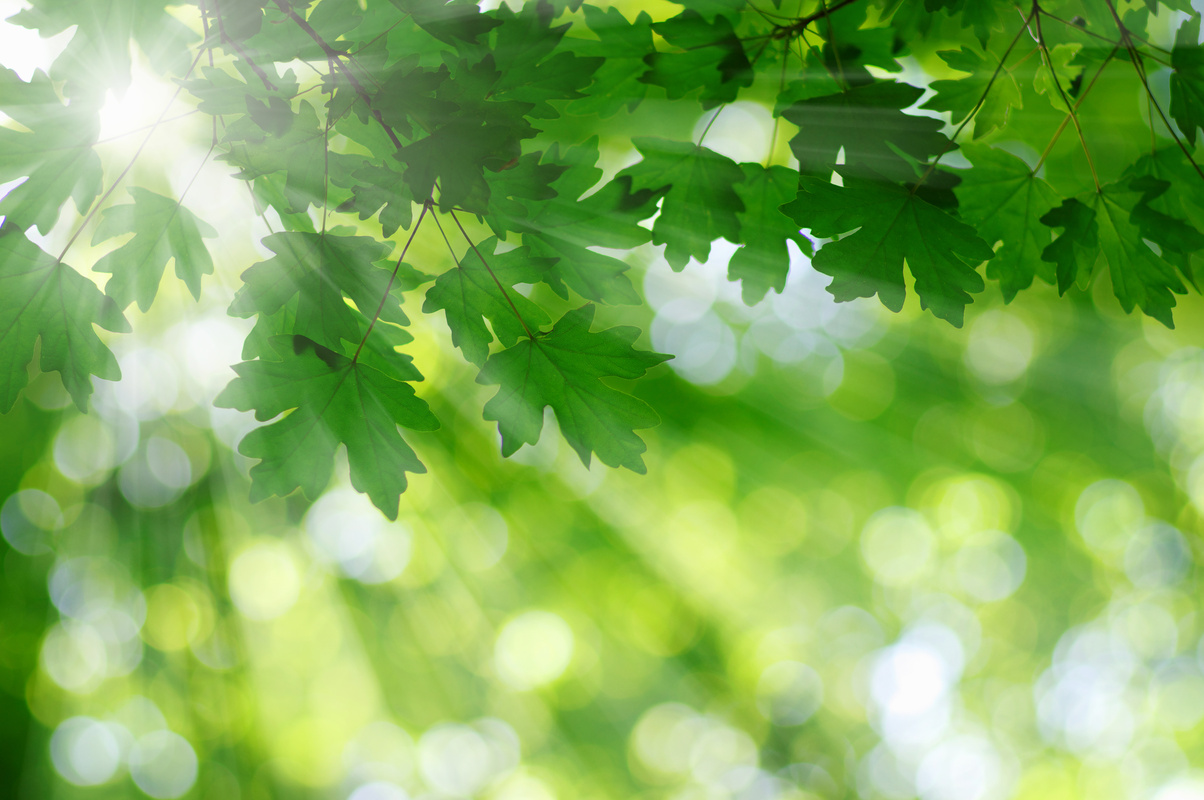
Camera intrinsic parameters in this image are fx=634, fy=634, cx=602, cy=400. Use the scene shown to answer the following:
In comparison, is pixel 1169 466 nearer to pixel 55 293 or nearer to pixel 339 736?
pixel 55 293

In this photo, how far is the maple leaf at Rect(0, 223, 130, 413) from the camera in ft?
4.67

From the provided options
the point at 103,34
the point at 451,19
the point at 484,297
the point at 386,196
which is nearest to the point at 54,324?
the point at 103,34

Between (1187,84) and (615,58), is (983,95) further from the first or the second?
(615,58)

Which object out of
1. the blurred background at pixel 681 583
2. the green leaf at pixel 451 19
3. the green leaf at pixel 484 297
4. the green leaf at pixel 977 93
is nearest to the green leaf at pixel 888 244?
the green leaf at pixel 977 93

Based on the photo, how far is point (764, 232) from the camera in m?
1.60

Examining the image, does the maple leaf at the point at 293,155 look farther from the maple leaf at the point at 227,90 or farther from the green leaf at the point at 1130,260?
the green leaf at the point at 1130,260

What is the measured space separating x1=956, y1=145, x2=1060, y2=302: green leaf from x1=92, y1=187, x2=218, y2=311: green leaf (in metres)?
1.93

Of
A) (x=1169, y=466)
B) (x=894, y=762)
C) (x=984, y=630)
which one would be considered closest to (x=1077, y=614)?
(x=984, y=630)

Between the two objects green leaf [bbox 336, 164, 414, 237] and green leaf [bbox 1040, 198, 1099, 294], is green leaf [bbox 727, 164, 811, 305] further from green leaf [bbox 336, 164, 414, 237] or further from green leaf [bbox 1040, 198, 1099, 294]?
green leaf [bbox 336, 164, 414, 237]

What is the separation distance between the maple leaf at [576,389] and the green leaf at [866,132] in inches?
21.2

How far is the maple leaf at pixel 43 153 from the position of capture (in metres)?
1.34

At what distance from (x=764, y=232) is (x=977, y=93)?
66cm

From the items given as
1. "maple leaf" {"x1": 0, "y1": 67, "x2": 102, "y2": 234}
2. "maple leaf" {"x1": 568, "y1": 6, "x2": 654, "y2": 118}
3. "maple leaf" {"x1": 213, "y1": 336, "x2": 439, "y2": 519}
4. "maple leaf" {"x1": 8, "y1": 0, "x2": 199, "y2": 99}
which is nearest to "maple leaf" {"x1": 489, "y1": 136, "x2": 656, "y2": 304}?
"maple leaf" {"x1": 568, "y1": 6, "x2": 654, "y2": 118}

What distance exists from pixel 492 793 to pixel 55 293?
49.2 ft
